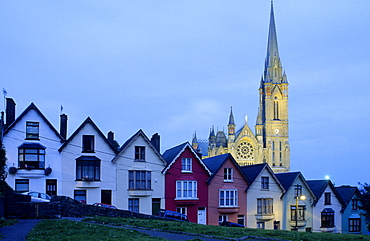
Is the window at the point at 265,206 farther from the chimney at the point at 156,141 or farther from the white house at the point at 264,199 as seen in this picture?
the chimney at the point at 156,141

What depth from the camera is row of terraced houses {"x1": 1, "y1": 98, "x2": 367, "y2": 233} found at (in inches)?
1870

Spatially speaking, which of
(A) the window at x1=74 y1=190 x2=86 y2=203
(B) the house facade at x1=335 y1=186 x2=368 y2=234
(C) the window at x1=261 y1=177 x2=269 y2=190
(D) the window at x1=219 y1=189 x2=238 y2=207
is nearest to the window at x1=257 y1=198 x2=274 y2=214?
(C) the window at x1=261 y1=177 x2=269 y2=190

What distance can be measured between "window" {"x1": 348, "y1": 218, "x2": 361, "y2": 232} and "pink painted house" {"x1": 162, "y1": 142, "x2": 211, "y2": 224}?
63.4ft

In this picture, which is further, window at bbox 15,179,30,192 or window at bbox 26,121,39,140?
window at bbox 26,121,39,140

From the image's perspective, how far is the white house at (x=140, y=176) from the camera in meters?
49.7

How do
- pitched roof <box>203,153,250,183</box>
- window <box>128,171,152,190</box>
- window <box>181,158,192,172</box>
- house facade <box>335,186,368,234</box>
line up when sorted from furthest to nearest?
house facade <box>335,186,368,234</box>, pitched roof <box>203,153,250,183</box>, window <box>181,158,192,172</box>, window <box>128,171,152,190</box>

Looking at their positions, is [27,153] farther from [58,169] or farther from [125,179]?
[125,179]

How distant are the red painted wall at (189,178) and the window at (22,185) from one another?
14.2 metres

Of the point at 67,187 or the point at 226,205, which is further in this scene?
the point at 226,205

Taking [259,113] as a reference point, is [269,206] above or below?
below

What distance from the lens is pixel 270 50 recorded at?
6801 inches

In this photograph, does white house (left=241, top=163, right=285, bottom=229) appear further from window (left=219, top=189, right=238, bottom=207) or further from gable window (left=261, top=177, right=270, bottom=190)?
window (left=219, top=189, right=238, bottom=207)

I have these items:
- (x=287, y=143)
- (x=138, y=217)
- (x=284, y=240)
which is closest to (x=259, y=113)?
(x=287, y=143)

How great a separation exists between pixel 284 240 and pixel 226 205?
3127 centimetres
